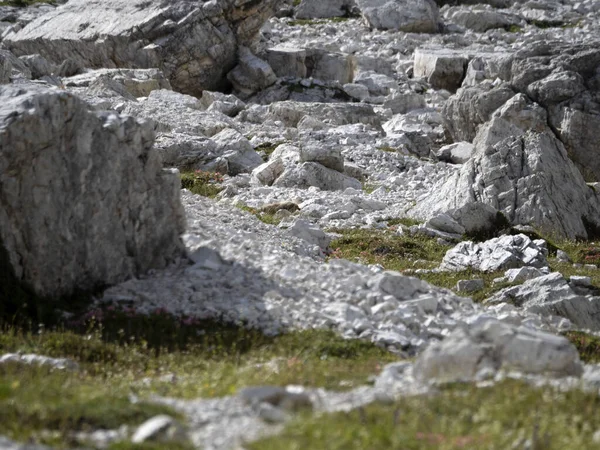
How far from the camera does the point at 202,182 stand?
102 feet

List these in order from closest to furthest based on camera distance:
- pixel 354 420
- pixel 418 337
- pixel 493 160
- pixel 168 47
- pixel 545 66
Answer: pixel 354 420, pixel 418 337, pixel 493 160, pixel 545 66, pixel 168 47

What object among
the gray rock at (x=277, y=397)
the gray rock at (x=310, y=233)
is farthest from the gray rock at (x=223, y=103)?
the gray rock at (x=277, y=397)

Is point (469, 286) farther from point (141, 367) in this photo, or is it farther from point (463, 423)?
point (463, 423)

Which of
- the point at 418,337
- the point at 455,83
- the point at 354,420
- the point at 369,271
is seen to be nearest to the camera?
the point at 354,420

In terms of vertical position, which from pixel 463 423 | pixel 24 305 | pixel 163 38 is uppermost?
pixel 463 423

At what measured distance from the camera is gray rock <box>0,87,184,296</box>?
1489 centimetres

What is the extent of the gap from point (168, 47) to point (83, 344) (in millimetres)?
38518

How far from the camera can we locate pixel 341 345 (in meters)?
13.3

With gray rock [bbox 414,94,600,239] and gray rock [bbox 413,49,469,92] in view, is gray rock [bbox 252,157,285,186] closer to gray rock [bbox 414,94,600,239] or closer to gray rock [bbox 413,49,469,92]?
gray rock [bbox 414,94,600,239]

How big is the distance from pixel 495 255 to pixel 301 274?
861cm

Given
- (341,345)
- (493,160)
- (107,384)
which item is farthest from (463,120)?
(107,384)

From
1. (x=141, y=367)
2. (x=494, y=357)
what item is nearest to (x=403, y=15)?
(x=141, y=367)

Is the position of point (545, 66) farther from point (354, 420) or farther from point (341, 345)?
point (354, 420)

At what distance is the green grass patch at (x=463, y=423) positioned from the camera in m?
8.36
